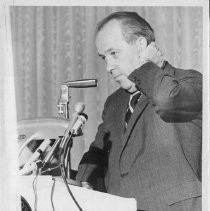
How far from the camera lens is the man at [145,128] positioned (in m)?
1.31

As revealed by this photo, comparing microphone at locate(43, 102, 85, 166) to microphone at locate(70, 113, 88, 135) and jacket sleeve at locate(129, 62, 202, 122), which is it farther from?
jacket sleeve at locate(129, 62, 202, 122)

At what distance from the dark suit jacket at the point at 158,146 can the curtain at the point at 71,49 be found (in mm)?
98

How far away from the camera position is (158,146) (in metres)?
1.32

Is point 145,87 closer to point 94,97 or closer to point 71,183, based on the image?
point 94,97

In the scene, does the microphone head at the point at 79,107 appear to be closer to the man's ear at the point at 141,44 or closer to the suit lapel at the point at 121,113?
the suit lapel at the point at 121,113

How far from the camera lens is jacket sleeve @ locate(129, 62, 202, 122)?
1315 mm

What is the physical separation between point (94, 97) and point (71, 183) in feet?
1.12

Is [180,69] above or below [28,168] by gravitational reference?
above

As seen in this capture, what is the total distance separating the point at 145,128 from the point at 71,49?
43 cm

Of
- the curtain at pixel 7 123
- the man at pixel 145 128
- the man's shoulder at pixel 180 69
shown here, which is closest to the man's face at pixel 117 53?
the man at pixel 145 128

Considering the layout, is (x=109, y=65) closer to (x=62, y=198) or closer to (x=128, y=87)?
(x=128, y=87)

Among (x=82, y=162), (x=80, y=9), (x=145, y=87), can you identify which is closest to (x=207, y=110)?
(x=145, y=87)

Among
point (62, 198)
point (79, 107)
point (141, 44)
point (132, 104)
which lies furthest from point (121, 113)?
point (62, 198)

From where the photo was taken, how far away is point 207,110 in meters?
1.36
